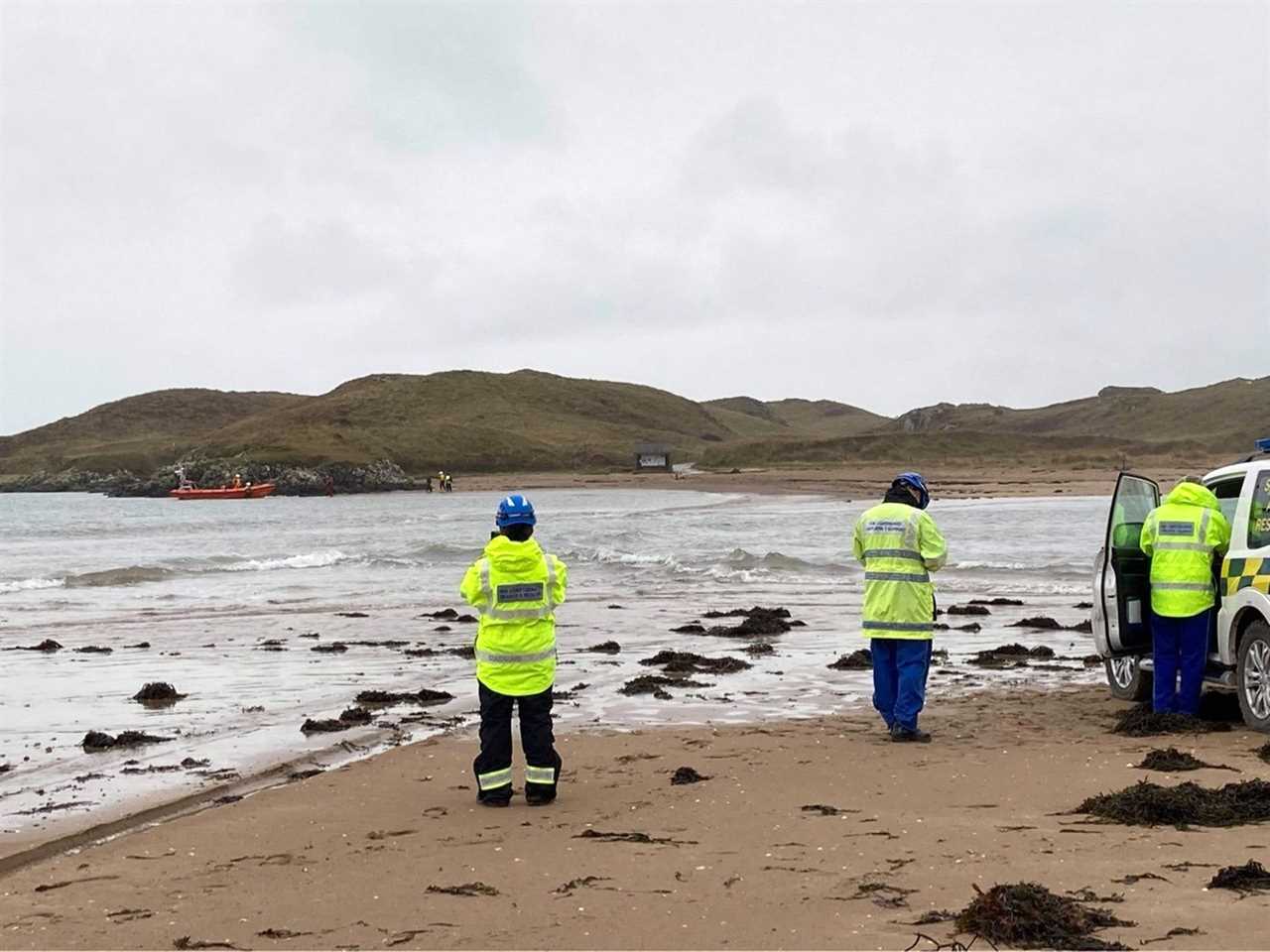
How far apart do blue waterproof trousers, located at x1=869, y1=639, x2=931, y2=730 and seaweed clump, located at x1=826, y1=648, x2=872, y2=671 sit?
4.21m

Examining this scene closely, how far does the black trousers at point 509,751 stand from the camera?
806 cm

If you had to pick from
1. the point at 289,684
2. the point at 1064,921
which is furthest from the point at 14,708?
the point at 1064,921

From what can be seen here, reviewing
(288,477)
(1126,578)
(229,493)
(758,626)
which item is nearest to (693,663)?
(758,626)

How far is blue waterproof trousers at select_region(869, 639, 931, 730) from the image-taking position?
975cm

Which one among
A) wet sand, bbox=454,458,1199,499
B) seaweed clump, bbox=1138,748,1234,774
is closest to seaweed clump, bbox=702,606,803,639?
seaweed clump, bbox=1138,748,1234,774

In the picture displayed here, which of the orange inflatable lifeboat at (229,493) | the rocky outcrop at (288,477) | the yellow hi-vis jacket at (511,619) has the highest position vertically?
the rocky outcrop at (288,477)

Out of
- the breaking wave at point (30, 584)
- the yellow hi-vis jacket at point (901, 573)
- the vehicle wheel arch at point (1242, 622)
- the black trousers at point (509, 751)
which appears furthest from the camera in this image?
the breaking wave at point (30, 584)

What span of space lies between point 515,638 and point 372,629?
12.5 m

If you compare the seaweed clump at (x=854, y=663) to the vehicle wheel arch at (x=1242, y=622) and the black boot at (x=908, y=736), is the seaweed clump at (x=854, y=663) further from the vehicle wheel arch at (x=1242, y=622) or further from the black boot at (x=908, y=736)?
the vehicle wheel arch at (x=1242, y=622)

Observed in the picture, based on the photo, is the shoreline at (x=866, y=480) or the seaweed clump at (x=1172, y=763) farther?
the shoreline at (x=866, y=480)

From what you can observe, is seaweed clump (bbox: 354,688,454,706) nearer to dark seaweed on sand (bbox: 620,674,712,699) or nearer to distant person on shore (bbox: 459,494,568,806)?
dark seaweed on sand (bbox: 620,674,712,699)

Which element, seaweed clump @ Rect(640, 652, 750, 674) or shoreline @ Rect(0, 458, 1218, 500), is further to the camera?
shoreline @ Rect(0, 458, 1218, 500)

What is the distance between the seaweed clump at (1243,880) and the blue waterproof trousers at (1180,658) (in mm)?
4663

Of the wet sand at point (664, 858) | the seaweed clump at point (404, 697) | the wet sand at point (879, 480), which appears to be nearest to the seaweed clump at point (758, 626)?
the seaweed clump at point (404, 697)
